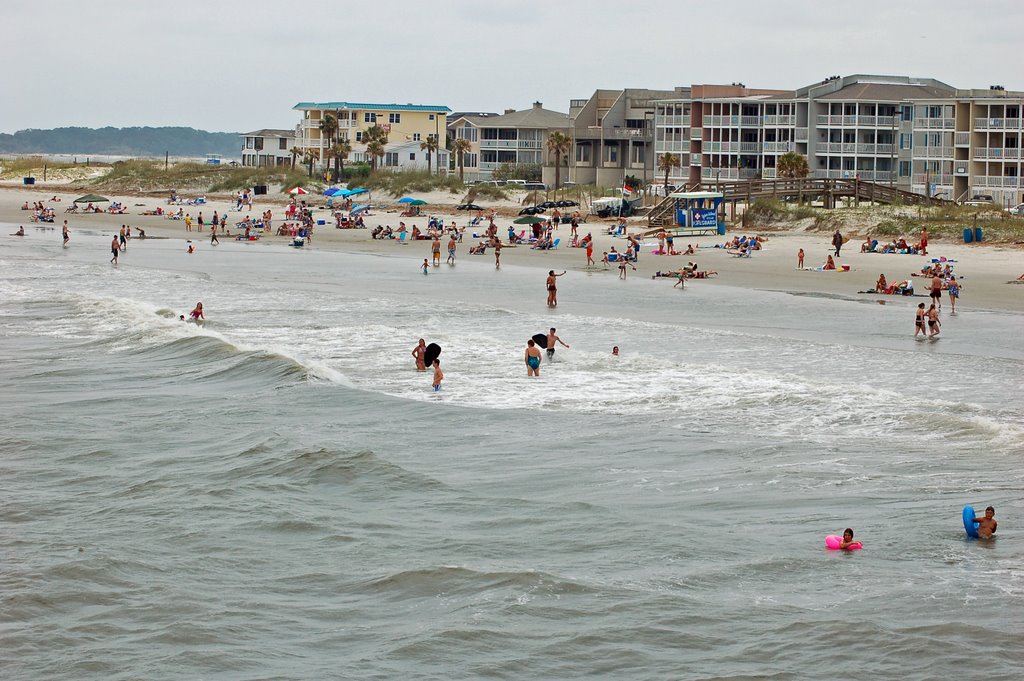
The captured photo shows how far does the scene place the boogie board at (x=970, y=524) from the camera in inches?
573

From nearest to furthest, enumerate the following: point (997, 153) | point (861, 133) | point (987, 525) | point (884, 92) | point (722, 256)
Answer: point (987, 525)
point (722, 256)
point (997, 153)
point (861, 133)
point (884, 92)

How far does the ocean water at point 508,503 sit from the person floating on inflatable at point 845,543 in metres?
0.15

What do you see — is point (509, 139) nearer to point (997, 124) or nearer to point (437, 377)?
point (997, 124)

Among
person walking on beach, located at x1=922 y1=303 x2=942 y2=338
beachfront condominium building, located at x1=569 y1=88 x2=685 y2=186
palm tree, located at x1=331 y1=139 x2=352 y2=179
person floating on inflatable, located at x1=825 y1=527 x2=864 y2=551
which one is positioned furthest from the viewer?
palm tree, located at x1=331 y1=139 x2=352 y2=179

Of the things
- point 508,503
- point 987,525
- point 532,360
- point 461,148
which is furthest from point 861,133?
point 987,525

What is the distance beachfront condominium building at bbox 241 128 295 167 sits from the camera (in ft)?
418

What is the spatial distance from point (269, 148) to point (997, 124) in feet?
263

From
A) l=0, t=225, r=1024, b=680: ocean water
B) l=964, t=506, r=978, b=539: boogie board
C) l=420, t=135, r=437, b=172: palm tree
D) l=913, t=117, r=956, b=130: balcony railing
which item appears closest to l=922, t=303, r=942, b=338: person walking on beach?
l=0, t=225, r=1024, b=680: ocean water

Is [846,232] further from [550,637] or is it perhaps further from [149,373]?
[550,637]

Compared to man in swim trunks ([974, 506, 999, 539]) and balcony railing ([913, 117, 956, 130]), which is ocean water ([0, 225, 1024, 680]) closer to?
man in swim trunks ([974, 506, 999, 539])

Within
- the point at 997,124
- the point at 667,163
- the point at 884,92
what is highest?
the point at 884,92

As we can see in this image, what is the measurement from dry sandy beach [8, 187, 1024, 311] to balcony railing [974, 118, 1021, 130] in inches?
619

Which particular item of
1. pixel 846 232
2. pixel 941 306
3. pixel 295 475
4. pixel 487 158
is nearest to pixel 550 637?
pixel 295 475

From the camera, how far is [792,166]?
7106 cm
